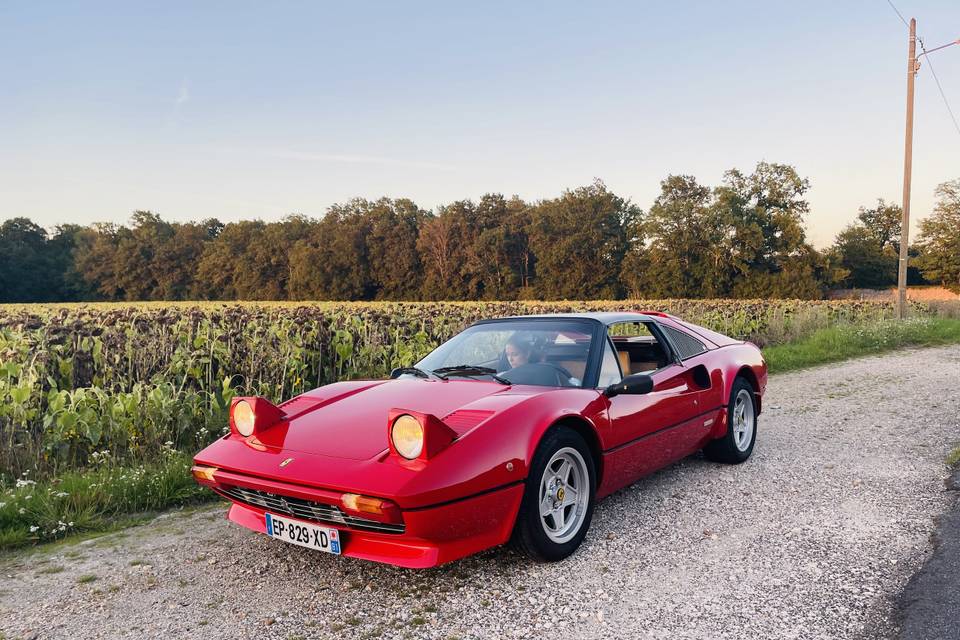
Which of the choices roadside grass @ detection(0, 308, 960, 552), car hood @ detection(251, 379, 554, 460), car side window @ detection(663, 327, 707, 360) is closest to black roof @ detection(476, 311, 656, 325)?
car side window @ detection(663, 327, 707, 360)

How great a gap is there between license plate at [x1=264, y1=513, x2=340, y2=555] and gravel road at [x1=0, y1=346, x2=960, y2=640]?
23 centimetres

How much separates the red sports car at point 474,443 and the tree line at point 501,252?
44124 mm

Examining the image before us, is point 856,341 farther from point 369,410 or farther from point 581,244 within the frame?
point 581,244

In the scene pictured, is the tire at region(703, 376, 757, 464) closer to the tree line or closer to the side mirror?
the side mirror

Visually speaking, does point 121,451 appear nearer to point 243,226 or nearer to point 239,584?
point 239,584

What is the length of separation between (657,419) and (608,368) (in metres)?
0.49

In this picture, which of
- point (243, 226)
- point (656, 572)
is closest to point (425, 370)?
point (656, 572)

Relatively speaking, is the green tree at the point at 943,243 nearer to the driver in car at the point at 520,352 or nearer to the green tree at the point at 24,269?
the driver in car at the point at 520,352

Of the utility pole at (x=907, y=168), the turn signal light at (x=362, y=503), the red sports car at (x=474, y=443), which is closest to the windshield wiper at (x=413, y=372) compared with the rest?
the red sports car at (x=474, y=443)

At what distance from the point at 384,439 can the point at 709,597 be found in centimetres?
160

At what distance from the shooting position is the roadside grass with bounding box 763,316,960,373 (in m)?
11.9

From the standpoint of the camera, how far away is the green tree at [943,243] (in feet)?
165

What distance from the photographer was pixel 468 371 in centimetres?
394

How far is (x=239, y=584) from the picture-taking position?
3.01 meters
